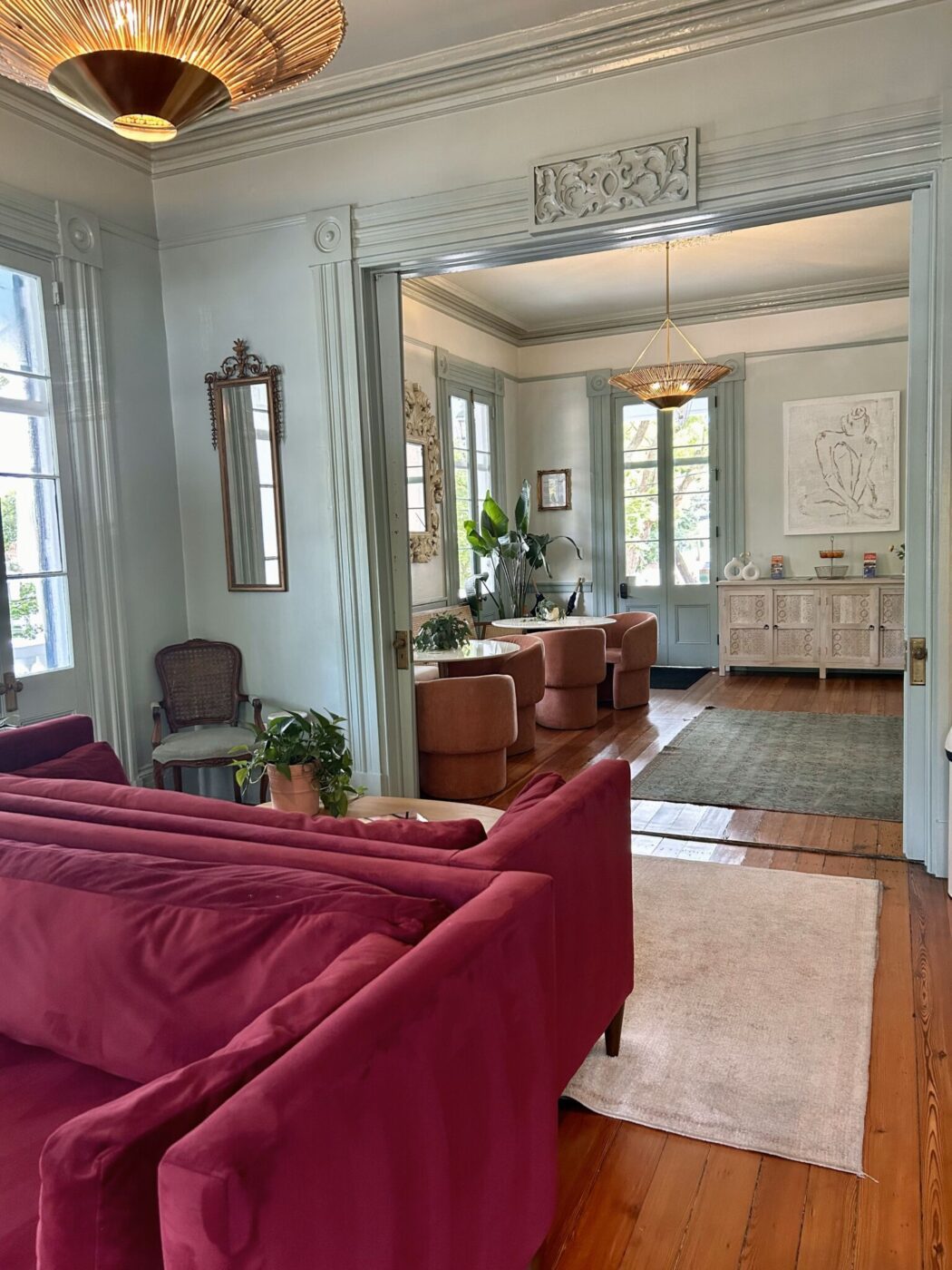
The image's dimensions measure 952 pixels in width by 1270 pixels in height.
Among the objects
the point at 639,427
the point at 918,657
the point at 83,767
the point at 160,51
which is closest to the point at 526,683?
the point at 918,657

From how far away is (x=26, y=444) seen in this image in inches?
151

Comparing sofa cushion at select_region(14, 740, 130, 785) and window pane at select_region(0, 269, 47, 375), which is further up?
window pane at select_region(0, 269, 47, 375)

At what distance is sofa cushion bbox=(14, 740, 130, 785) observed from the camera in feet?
9.16

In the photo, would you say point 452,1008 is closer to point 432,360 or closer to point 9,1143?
point 9,1143

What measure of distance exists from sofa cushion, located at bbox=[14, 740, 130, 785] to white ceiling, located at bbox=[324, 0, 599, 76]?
110 inches

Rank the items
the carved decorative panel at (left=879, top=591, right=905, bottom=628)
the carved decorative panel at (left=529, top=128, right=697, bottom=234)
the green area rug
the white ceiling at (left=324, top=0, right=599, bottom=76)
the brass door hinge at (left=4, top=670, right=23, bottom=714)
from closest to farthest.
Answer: the white ceiling at (left=324, top=0, right=599, bottom=76)
the carved decorative panel at (left=529, top=128, right=697, bottom=234)
the brass door hinge at (left=4, top=670, right=23, bottom=714)
the green area rug
the carved decorative panel at (left=879, top=591, right=905, bottom=628)

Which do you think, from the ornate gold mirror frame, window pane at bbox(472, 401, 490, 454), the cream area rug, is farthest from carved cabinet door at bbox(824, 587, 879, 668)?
the cream area rug

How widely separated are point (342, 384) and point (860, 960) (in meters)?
3.09

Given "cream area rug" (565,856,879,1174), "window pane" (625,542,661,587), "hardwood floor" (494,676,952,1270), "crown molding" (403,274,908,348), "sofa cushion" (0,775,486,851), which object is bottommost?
"hardwood floor" (494,676,952,1270)

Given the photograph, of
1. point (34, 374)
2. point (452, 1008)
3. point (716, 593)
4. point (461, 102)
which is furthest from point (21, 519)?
point (716, 593)

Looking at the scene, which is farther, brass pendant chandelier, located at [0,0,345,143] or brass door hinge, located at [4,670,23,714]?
brass door hinge, located at [4,670,23,714]

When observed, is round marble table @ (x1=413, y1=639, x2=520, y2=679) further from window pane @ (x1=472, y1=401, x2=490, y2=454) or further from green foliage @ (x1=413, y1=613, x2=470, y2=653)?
window pane @ (x1=472, y1=401, x2=490, y2=454)

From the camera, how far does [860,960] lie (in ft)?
9.44

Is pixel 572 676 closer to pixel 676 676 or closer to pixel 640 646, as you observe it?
pixel 640 646
